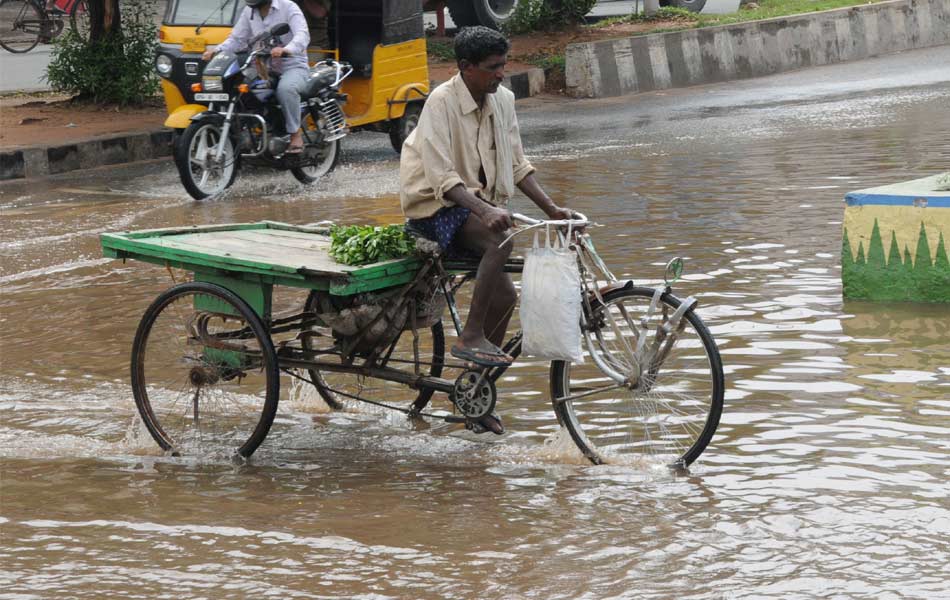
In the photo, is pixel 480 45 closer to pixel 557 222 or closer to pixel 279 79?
pixel 557 222

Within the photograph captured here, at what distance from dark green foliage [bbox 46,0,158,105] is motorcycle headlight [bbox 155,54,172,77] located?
3.20 metres

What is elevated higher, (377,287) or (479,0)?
(479,0)

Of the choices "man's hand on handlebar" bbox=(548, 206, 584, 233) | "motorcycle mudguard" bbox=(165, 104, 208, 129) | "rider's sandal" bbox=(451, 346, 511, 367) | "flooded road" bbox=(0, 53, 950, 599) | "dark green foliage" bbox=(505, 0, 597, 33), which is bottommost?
"flooded road" bbox=(0, 53, 950, 599)

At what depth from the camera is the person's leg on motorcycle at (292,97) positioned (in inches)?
472

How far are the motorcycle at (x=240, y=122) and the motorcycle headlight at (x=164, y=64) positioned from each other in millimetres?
1174

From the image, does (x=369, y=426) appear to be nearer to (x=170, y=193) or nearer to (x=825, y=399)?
(x=825, y=399)

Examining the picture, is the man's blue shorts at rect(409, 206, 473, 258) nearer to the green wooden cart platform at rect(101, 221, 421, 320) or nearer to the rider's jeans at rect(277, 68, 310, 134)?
the green wooden cart platform at rect(101, 221, 421, 320)

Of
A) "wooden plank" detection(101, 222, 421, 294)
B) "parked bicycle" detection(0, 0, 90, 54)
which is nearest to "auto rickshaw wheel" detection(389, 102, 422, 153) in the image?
"wooden plank" detection(101, 222, 421, 294)

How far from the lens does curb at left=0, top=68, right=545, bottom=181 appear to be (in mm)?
13766

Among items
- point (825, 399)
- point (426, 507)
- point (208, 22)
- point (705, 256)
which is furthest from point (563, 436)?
point (208, 22)

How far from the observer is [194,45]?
43.8 ft

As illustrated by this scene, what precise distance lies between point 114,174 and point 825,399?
9.62m

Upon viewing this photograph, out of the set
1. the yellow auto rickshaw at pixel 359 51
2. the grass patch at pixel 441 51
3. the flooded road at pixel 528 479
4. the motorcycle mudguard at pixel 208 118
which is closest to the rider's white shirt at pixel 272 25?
the motorcycle mudguard at pixel 208 118

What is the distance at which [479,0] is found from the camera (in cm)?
2180
